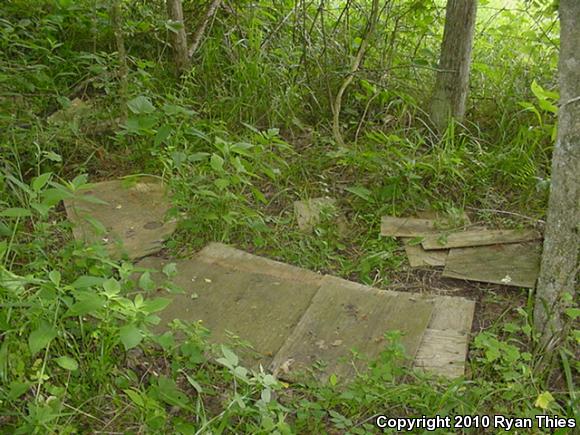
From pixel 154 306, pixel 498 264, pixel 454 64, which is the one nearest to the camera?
pixel 154 306

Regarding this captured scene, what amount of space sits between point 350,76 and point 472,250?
1.49 meters

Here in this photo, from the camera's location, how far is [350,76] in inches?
168

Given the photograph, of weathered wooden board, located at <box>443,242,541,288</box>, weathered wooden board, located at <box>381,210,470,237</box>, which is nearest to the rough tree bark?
weathered wooden board, located at <box>381,210,470,237</box>

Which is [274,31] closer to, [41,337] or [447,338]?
[447,338]

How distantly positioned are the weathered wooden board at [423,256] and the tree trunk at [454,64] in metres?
1.06

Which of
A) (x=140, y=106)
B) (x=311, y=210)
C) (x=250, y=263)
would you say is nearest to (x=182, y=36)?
(x=140, y=106)

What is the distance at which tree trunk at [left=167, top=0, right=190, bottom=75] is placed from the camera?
454cm

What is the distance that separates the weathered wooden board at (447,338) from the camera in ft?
8.59

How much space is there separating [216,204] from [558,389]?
5.99ft

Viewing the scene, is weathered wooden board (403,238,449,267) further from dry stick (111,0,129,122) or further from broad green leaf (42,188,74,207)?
dry stick (111,0,129,122)

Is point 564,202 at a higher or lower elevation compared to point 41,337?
higher

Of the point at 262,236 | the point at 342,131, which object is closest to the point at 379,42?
the point at 342,131

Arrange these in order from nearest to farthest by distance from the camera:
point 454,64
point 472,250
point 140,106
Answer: point 472,250, point 140,106, point 454,64

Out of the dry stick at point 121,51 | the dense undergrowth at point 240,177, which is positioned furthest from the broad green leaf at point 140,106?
the dry stick at point 121,51
